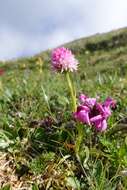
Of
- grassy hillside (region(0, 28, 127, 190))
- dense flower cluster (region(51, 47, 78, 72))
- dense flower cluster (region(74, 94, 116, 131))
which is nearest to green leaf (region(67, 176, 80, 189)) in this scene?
grassy hillside (region(0, 28, 127, 190))

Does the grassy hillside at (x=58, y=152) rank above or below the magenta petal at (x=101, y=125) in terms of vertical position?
below

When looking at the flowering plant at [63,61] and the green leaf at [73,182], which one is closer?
the green leaf at [73,182]

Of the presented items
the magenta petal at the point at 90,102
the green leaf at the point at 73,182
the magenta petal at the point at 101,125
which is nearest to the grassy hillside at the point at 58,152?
the green leaf at the point at 73,182

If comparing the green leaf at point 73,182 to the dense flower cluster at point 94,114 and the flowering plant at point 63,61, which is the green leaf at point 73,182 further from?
the flowering plant at point 63,61

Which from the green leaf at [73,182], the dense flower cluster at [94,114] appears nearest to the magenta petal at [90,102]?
the dense flower cluster at [94,114]

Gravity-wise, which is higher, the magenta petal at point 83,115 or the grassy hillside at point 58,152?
the magenta petal at point 83,115

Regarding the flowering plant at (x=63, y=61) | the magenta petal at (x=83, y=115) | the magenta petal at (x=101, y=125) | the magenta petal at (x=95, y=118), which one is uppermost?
the flowering plant at (x=63, y=61)

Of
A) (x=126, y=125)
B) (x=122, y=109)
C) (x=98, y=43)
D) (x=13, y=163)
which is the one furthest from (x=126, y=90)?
(x=98, y=43)

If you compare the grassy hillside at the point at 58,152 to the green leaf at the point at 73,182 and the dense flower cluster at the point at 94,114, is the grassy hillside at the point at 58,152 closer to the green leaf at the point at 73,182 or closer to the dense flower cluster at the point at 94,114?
the green leaf at the point at 73,182
